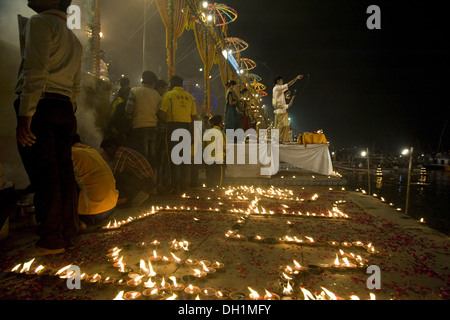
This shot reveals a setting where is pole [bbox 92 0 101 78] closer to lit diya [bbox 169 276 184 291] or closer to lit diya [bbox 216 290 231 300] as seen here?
lit diya [bbox 169 276 184 291]

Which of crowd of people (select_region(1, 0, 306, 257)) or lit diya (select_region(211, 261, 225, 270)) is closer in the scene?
lit diya (select_region(211, 261, 225, 270))

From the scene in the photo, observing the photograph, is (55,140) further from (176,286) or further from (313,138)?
(313,138)

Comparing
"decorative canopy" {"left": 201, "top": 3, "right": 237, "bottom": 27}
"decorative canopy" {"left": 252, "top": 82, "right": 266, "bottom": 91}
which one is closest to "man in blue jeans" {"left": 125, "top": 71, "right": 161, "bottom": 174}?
"decorative canopy" {"left": 201, "top": 3, "right": 237, "bottom": 27}

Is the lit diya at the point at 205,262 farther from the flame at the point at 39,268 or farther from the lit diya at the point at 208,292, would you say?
the flame at the point at 39,268

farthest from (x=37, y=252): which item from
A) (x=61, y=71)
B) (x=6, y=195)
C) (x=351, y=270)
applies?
(x=351, y=270)

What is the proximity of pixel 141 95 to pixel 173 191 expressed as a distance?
199 centimetres

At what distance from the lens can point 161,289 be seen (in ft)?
5.45

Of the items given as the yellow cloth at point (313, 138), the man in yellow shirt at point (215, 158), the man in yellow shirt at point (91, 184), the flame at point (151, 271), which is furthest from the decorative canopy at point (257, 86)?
the flame at point (151, 271)

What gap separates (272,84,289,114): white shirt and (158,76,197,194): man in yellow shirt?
492 centimetres

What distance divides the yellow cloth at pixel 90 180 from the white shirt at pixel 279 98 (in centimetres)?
766

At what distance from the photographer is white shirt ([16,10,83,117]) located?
2.08 meters

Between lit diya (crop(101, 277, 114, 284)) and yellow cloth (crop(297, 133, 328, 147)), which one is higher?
yellow cloth (crop(297, 133, 328, 147))

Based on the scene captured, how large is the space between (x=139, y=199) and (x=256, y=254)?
8.32ft
